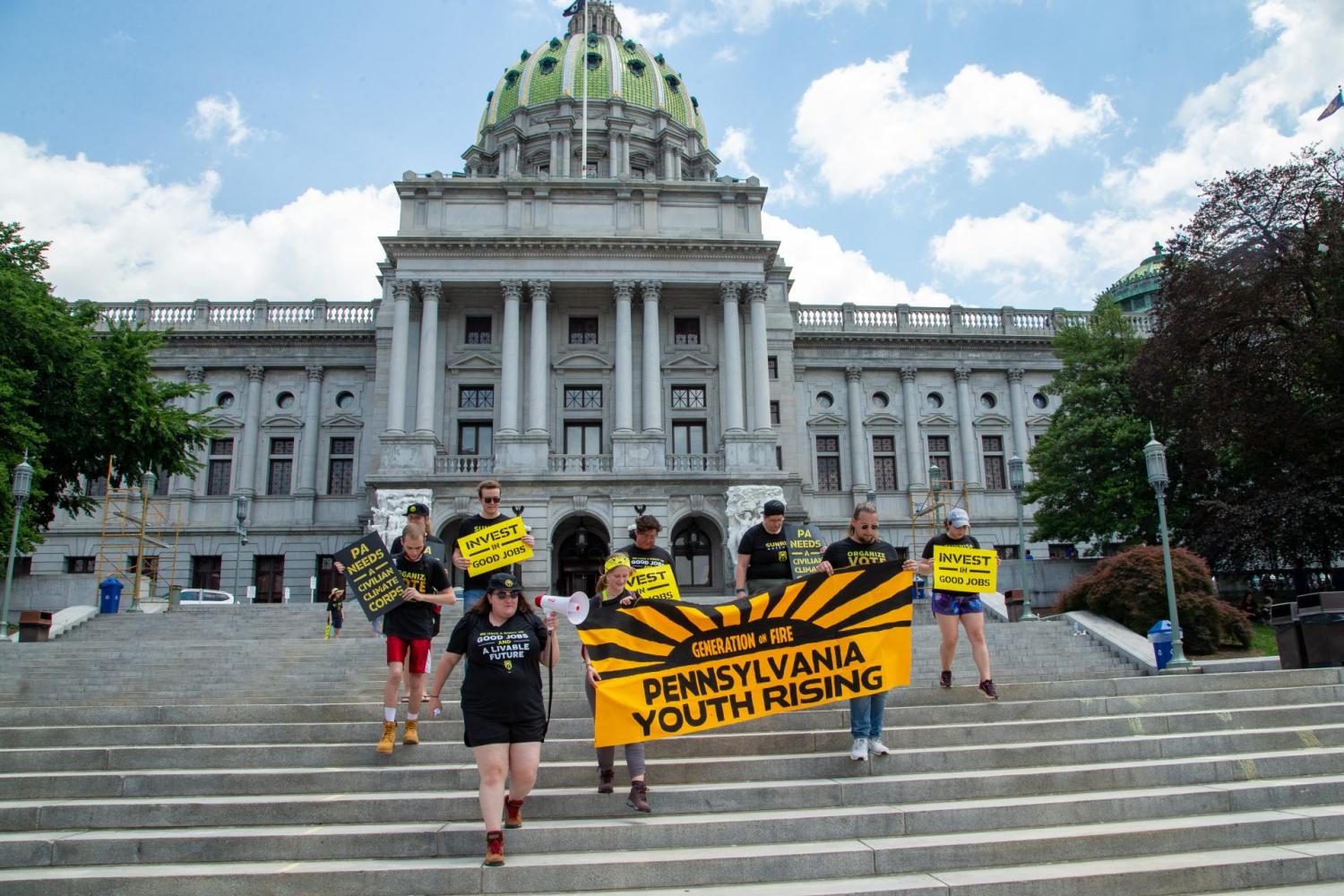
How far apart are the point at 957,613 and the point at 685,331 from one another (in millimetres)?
32618

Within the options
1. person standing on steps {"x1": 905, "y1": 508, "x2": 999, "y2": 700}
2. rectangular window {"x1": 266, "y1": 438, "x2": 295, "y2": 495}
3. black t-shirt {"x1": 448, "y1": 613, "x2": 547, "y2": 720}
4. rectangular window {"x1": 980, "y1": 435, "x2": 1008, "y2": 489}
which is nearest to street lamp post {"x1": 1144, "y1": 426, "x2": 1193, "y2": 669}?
person standing on steps {"x1": 905, "y1": 508, "x2": 999, "y2": 700}

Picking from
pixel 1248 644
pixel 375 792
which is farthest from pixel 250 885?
pixel 1248 644

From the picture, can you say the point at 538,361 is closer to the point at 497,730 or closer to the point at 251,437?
the point at 251,437

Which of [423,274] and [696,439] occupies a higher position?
[423,274]

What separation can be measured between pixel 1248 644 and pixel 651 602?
19.0 meters

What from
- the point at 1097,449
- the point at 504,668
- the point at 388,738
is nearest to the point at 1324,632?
the point at 504,668

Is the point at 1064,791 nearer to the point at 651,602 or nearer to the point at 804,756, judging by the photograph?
the point at 804,756

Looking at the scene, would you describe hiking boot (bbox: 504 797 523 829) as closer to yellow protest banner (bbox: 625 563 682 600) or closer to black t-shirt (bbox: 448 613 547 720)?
black t-shirt (bbox: 448 613 547 720)

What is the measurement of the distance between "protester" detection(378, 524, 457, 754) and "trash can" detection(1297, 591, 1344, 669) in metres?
11.5

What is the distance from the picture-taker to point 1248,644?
2169 centimetres

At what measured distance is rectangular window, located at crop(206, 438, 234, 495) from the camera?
153 ft

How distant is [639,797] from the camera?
7.66m

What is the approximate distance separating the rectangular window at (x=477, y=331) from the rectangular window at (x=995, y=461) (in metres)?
26.4

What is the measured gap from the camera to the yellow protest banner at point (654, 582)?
9312 millimetres
